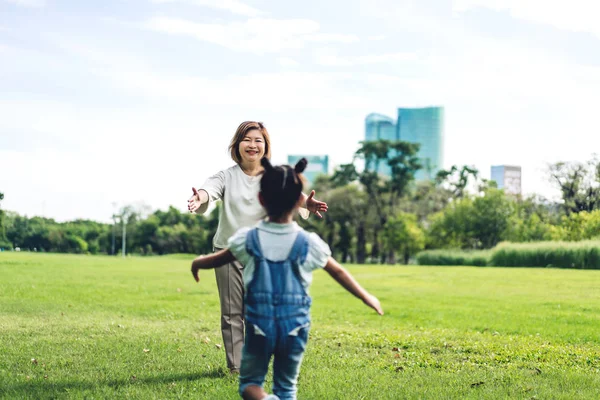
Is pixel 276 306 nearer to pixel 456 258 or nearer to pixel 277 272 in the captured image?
pixel 277 272

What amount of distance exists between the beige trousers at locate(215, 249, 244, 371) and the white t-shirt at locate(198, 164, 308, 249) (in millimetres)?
349

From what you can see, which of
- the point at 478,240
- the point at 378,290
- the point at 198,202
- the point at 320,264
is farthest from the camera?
the point at 478,240

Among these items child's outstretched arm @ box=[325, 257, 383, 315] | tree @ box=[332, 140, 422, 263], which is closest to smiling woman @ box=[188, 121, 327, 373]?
child's outstretched arm @ box=[325, 257, 383, 315]

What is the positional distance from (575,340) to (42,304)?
993cm

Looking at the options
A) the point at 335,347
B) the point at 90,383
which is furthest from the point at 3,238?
the point at 90,383

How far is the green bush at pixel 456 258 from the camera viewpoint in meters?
40.1

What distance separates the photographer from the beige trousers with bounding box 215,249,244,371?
240 inches

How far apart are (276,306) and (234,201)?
7.21ft

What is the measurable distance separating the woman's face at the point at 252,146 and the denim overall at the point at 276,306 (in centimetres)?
220

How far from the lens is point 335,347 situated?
27.5 feet

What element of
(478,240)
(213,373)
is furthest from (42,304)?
(478,240)

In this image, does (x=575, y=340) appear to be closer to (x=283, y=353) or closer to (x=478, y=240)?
(x=283, y=353)

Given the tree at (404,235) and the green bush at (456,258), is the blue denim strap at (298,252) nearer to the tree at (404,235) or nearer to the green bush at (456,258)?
the green bush at (456,258)

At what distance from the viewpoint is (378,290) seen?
21.2 metres
